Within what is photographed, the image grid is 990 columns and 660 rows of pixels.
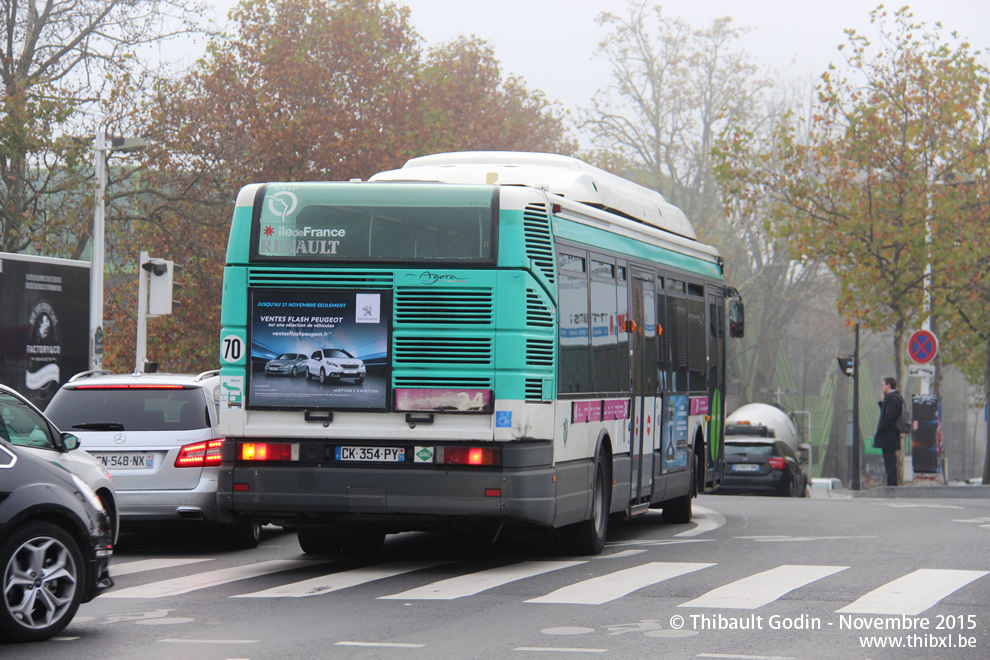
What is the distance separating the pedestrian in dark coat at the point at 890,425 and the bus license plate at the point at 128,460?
16610 mm

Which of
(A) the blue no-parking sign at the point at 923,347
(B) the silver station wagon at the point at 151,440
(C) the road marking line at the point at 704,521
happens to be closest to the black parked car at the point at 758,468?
(A) the blue no-parking sign at the point at 923,347

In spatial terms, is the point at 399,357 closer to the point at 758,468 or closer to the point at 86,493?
the point at 86,493

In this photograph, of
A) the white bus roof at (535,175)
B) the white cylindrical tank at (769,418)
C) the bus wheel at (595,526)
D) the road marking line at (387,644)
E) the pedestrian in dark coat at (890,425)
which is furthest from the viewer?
the white cylindrical tank at (769,418)

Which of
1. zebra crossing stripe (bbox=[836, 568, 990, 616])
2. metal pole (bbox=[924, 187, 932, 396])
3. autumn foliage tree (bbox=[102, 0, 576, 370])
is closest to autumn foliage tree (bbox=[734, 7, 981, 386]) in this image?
metal pole (bbox=[924, 187, 932, 396])

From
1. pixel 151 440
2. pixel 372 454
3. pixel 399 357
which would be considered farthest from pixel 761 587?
pixel 151 440

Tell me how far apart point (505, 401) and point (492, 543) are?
10.4ft

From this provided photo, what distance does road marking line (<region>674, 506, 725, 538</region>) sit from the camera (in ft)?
50.6

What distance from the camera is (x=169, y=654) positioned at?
738 centimetres

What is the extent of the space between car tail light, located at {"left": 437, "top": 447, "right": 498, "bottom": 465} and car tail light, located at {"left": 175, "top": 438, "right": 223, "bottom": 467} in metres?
2.65

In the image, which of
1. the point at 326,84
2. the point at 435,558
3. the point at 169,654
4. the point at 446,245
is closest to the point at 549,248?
the point at 446,245

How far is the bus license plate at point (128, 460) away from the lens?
12.5 metres

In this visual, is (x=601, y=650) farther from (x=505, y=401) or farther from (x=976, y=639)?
(x=505, y=401)

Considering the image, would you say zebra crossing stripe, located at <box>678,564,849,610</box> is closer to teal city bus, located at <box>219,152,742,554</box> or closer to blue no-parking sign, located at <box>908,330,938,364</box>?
teal city bus, located at <box>219,152,742,554</box>

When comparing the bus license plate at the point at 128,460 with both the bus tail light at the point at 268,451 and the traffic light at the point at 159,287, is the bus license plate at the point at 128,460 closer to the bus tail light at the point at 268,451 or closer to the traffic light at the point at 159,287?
the bus tail light at the point at 268,451
